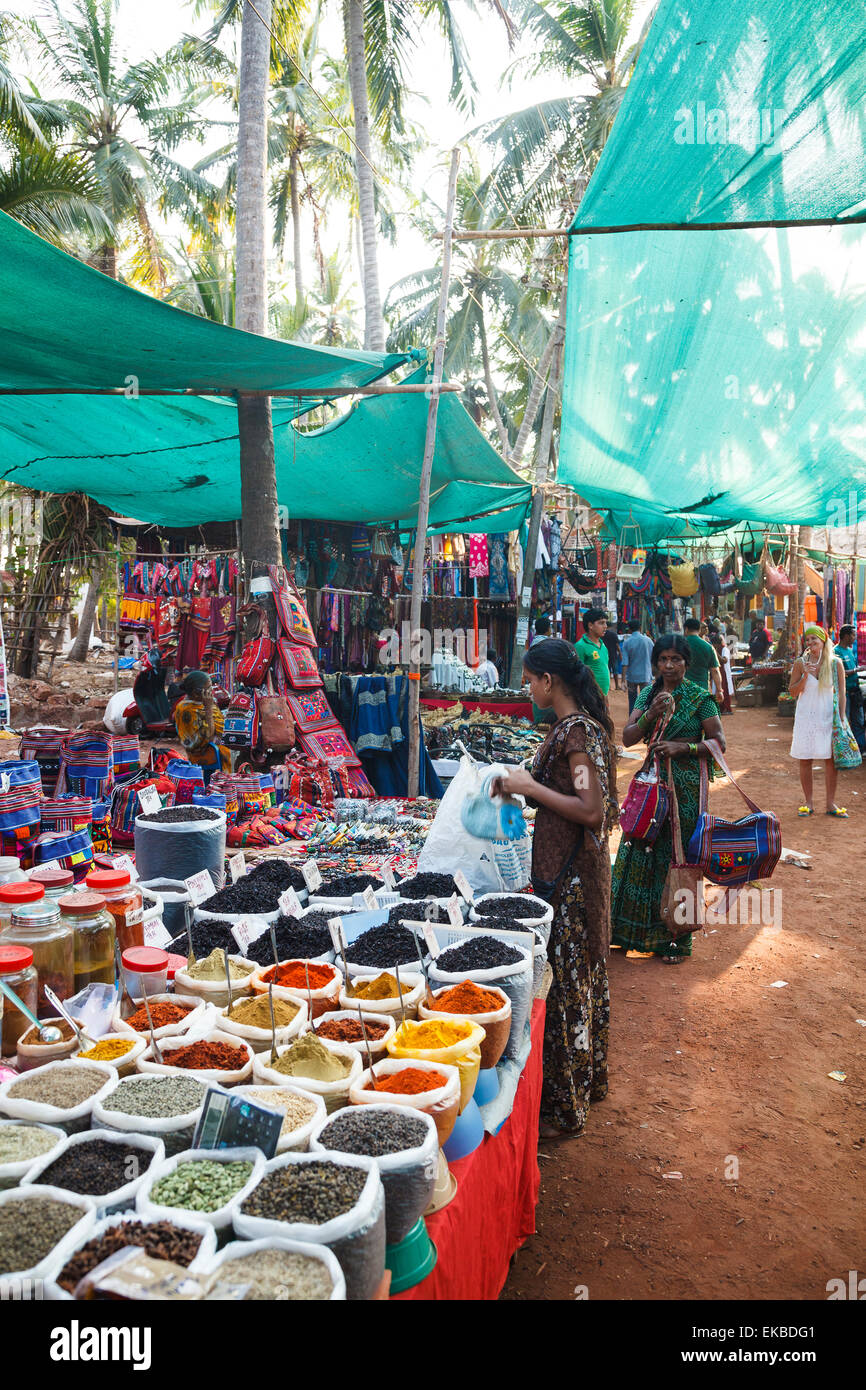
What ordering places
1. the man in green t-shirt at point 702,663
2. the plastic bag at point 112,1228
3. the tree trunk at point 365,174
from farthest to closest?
the tree trunk at point 365,174 → the man in green t-shirt at point 702,663 → the plastic bag at point 112,1228

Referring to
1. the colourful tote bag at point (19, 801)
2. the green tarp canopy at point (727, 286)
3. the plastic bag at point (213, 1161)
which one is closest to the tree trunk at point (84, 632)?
the green tarp canopy at point (727, 286)

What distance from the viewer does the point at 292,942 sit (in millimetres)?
2215

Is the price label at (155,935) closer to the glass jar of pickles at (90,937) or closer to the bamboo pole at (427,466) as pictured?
the glass jar of pickles at (90,937)

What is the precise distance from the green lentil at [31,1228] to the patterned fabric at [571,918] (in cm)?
182

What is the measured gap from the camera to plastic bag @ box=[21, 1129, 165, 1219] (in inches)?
47.3

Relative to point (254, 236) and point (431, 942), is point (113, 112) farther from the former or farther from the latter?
point (431, 942)

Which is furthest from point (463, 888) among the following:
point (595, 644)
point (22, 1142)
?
point (595, 644)

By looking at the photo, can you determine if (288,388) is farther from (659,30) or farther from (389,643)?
(389,643)

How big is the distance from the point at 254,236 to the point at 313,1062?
264 inches

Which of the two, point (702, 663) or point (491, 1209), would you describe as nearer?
point (491, 1209)

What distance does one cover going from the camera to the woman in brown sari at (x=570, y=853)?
2.63 m

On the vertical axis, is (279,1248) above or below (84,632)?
below

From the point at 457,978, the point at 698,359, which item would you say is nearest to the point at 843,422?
the point at 698,359

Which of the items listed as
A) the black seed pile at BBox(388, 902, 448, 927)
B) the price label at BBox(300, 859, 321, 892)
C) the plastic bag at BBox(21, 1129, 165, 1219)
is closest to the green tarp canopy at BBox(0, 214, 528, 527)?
the price label at BBox(300, 859, 321, 892)
